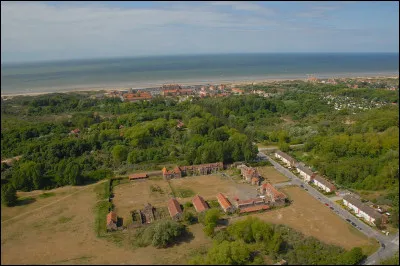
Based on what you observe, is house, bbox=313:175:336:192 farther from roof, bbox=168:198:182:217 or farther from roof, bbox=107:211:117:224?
roof, bbox=107:211:117:224

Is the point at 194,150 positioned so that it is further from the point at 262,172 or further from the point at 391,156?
the point at 391,156

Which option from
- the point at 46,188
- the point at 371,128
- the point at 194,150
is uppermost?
the point at 371,128

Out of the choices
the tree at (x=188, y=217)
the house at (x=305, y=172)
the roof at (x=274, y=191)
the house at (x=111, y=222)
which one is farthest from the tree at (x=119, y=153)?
the house at (x=305, y=172)

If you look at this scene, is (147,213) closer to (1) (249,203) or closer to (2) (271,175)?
(1) (249,203)

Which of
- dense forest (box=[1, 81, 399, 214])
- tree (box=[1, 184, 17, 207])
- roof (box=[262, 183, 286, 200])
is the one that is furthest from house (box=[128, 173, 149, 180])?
roof (box=[262, 183, 286, 200])

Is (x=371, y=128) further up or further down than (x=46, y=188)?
further up

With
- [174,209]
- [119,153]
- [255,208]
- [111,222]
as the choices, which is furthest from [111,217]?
[119,153]

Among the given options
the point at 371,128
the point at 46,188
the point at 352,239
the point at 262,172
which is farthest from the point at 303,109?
the point at 46,188
